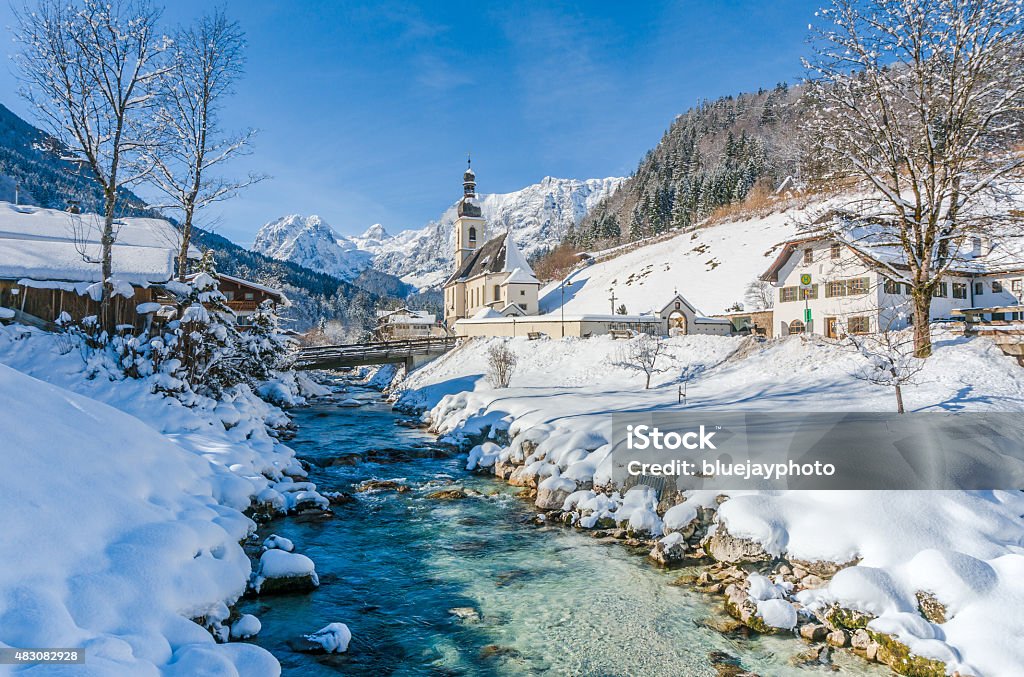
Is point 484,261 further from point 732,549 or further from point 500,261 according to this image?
point 732,549

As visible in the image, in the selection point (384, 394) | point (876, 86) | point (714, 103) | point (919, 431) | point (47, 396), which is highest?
point (714, 103)

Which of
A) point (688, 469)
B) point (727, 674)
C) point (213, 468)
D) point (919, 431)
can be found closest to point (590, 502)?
point (688, 469)

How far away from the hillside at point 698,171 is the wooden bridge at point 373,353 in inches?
1665

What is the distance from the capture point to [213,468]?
11391mm

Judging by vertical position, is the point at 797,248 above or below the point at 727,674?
above

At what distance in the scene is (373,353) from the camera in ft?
128

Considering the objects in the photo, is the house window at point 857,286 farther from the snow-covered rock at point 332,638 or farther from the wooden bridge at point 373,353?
the snow-covered rock at point 332,638

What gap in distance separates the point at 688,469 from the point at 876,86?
13.8m

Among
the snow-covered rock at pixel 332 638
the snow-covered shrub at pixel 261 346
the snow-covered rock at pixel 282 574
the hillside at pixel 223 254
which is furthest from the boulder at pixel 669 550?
the hillside at pixel 223 254

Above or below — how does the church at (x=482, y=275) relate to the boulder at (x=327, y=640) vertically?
above

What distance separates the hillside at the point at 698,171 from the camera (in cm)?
8838

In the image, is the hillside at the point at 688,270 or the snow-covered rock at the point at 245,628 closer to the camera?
the snow-covered rock at the point at 245,628

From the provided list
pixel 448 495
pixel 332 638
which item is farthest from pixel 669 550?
pixel 448 495

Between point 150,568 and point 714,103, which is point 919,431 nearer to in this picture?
point 150,568
